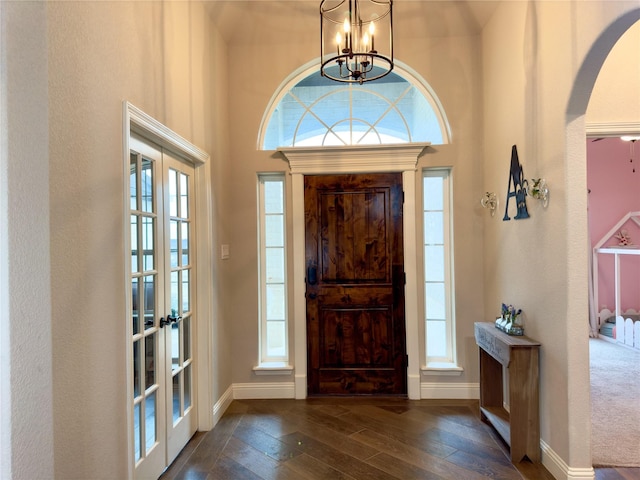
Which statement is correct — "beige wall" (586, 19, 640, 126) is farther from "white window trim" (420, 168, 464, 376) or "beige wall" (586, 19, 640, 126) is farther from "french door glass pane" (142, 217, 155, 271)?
"french door glass pane" (142, 217, 155, 271)

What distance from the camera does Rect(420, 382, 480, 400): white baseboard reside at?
3.46 meters

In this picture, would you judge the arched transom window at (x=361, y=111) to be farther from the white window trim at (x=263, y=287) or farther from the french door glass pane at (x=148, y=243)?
the french door glass pane at (x=148, y=243)

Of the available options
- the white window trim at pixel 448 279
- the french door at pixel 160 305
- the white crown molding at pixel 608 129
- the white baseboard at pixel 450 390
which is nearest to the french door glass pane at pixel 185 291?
the french door at pixel 160 305

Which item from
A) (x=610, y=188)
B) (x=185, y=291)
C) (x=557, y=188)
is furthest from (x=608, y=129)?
(x=610, y=188)

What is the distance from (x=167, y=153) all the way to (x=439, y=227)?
242 centimetres

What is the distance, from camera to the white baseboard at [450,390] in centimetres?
346

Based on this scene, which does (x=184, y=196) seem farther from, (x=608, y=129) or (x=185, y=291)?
(x=608, y=129)

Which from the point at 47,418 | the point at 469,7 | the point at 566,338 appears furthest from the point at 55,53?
the point at 469,7

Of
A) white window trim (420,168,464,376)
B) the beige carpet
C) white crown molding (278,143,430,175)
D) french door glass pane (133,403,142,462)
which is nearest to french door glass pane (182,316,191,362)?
french door glass pane (133,403,142,462)

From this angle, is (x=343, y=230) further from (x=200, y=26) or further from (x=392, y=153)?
(x=200, y=26)

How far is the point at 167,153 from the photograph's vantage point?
251 centimetres

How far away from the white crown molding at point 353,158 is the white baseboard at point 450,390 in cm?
198

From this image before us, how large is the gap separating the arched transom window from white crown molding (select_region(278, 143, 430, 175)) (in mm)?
144

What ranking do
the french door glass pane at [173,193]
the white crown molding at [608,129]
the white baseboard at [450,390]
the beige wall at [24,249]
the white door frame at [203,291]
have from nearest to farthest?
1. the beige wall at [24,249]
2. the white crown molding at [608,129]
3. the french door glass pane at [173,193]
4. the white door frame at [203,291]
5. the white baseboard at [450,390]
